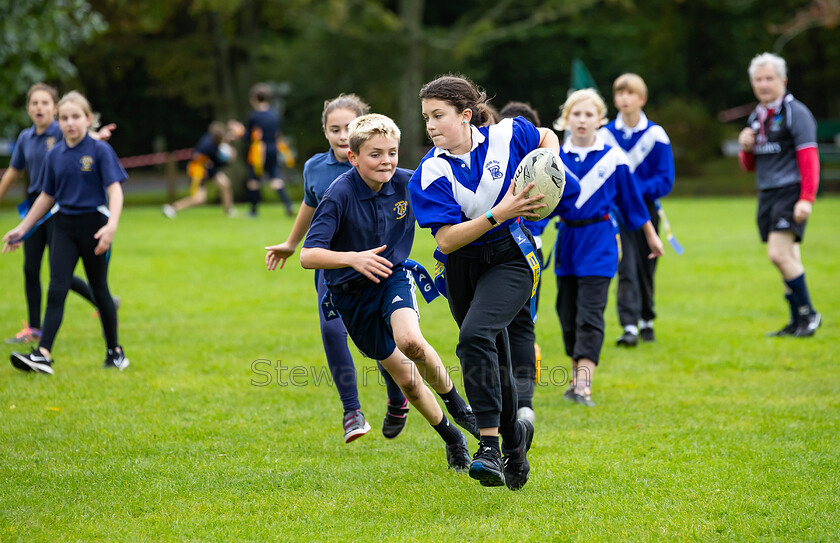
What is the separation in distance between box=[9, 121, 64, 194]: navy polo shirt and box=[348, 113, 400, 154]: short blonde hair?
4.16m

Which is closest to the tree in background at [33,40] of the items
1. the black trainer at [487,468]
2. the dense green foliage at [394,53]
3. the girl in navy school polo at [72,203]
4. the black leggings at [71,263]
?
the dense green foliage at [394,53]

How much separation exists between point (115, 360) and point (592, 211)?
394cm

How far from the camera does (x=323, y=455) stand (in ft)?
17.5

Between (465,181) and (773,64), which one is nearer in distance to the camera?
(465,181)

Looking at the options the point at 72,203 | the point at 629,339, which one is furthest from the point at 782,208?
the point at 72,203

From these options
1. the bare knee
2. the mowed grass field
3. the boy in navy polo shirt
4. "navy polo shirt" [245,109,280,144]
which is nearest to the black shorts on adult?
the mowed grass field

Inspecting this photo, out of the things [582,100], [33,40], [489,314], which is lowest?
[489,314]

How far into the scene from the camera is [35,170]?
26.8 ft

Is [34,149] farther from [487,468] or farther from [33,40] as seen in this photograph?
[33,40]

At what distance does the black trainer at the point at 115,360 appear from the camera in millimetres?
7516

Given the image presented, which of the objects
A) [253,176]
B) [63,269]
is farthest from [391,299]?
[253,176]

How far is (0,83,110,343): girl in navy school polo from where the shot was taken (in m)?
7.96

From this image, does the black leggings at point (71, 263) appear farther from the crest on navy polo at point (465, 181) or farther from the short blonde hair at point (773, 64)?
the short blonde hair at point (773, 64)

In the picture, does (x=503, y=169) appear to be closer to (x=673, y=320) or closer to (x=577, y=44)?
(x=673, y=320)
